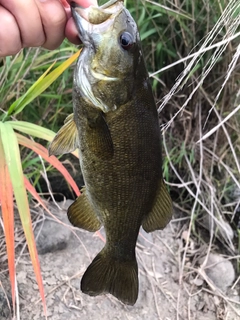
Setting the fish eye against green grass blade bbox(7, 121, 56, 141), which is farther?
green grass blade bbox(7, 121, 56, 141)

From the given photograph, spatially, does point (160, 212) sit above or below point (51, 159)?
above

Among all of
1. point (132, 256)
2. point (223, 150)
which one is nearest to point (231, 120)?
point (223, 150)

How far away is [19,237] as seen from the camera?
2014 mm

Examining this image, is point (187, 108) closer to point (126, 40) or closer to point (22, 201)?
point (22, 201)

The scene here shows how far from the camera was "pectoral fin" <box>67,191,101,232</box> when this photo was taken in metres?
1.25

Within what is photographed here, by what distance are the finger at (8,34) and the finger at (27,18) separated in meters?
0.01

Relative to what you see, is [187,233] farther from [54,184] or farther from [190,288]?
[54,184]

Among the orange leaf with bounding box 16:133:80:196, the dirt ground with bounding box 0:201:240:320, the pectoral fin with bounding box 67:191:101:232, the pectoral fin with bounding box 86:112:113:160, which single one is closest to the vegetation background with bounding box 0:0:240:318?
the dirt ground with bounding box 0:201:240:320

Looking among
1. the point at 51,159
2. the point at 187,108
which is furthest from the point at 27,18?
the point at 187,108

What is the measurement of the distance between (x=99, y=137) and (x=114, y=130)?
0.13 feet

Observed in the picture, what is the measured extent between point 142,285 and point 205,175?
25.2 inches

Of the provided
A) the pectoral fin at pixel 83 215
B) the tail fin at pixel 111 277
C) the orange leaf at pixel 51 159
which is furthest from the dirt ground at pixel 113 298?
the pectoral fin at pixel 83 215

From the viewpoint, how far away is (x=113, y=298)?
201 cm

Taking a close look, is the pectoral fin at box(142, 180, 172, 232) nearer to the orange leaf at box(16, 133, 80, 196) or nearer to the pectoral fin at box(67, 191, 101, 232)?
the pectoral fin at box(67, 191, 101, 232)
